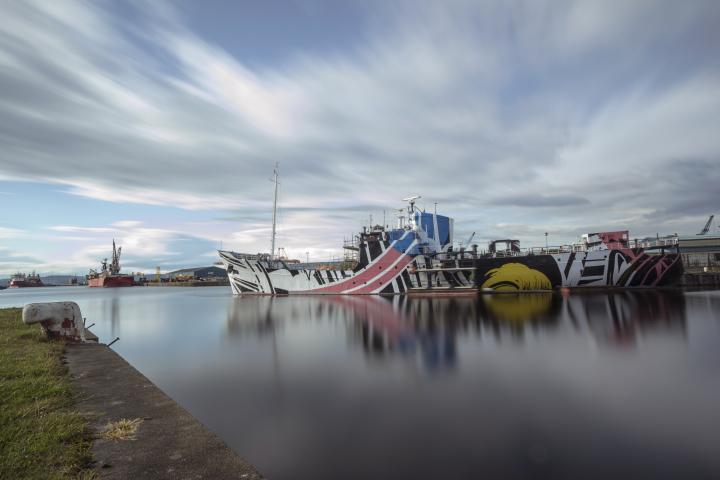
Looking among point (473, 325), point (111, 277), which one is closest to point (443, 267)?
point (473, 325)

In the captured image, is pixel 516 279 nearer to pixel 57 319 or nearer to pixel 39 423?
pixel 57 319

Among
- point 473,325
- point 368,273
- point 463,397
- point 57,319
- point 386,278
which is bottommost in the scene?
point 473,325

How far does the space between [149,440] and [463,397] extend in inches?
245

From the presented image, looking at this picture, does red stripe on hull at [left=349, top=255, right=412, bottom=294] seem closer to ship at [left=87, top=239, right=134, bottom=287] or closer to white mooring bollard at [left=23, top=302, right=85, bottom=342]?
white mooring bollard at [left=23, top=302, right=85, bottom=342]

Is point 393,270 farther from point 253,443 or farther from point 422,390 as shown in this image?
point 253,443

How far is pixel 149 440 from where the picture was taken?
502cm

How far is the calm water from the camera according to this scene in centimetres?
548

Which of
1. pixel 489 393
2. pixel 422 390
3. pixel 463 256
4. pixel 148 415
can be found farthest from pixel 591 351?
pixel 463 256

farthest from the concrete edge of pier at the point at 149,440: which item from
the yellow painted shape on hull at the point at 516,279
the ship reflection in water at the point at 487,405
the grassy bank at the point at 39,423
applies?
the yellow painted shape on hull at the point at 516,279

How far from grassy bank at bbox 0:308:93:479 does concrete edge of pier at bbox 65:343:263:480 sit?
8.2 inches

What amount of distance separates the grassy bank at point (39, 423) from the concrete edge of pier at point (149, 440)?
21 cm

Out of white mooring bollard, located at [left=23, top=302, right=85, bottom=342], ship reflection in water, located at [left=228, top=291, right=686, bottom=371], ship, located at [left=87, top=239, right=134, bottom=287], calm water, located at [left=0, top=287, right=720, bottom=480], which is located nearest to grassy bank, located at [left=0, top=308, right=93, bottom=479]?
calm water, located at [left=0, top=287, right=720, bottom=480]

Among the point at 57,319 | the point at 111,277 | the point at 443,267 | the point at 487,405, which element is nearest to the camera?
the point at 487,405

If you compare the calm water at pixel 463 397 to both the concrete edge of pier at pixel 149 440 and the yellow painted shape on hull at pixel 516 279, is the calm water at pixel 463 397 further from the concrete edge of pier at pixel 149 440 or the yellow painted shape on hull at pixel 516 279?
the yellow painted shape on hull at pixel 516 279
